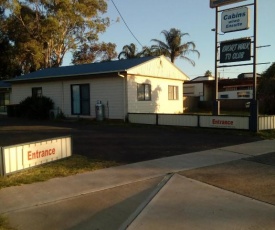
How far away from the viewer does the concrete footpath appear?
497 cm

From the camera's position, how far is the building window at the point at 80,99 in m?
22.9

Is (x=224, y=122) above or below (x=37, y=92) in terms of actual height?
below

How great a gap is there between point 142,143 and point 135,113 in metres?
7.97

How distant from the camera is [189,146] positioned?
1178 cm

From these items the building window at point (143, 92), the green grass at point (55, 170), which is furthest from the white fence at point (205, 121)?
the green grass at point (55, 170)

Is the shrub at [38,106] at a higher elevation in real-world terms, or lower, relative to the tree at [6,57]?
lower

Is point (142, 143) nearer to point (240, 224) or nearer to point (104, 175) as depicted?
point (104, 175)

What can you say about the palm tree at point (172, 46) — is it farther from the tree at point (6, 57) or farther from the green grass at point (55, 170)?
the green grass at point (55, 170)

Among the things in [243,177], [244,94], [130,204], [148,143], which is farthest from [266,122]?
[244,94]

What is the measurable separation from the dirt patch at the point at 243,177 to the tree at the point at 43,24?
3581 cm

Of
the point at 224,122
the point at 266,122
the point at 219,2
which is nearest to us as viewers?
the point at 266,122

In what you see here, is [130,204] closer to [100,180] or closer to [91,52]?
[100,180]

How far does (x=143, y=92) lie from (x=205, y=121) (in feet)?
22.2

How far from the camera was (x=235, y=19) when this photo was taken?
1677cm
